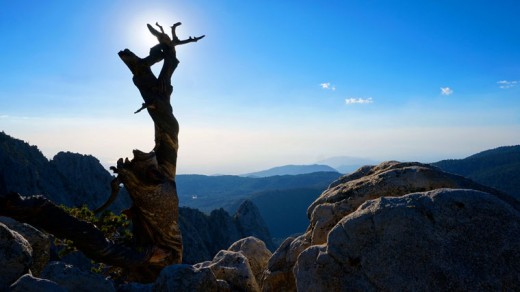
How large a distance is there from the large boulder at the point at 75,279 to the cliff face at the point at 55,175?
7958cm

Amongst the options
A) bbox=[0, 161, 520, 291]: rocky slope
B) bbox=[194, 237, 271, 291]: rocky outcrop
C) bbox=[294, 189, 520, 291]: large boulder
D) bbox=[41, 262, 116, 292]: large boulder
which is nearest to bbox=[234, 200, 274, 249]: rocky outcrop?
bbox=[194, 237, 271, 291]: rocky outcrop

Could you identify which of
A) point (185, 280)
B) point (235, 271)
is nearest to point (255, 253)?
point (235, 271)

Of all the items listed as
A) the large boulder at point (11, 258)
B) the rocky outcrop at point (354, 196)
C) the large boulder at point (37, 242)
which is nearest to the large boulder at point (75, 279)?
the large boulder at point (37, 242)

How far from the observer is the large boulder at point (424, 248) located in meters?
8.20

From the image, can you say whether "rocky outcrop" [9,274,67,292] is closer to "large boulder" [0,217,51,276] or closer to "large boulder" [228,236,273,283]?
"large boulder" [0,217,51,276]

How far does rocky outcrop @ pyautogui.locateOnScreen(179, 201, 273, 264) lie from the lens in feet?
339

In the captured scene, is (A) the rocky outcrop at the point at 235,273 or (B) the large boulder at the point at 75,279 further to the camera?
(A) the rocky outcrop at the point at 235,273

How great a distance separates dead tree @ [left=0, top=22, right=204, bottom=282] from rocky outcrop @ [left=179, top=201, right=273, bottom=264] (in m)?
84.7

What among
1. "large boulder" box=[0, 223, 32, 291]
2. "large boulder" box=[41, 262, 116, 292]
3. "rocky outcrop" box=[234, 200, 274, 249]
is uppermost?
"large boulder" box=[0, 223, 32, 291]

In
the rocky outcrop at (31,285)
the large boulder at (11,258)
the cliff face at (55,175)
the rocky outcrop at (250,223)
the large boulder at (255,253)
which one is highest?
the cliff face at (55,175)

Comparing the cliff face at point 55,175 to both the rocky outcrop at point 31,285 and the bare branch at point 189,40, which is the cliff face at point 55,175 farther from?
the rocky outcrop at point 31,285

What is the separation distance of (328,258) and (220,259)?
6540mm

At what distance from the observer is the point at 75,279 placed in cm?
1159

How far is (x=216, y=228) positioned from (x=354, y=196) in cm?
11427
